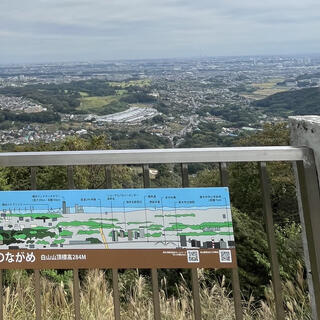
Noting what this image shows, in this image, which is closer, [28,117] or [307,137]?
[307,137]

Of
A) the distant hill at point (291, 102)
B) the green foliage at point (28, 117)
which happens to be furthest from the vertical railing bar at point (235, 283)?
the green foliage at point (28, 117)

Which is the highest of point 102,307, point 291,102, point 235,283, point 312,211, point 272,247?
point 291,102

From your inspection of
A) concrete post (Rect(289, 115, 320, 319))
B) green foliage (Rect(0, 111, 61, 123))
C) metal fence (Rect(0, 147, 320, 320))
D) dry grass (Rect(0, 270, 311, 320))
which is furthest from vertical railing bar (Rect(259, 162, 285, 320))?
green foliage (Rect(0, 111, 61, 123))

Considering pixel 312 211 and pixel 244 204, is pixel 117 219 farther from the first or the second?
pixel 244 204

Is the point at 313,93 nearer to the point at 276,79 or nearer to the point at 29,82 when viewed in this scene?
the point at 276,79

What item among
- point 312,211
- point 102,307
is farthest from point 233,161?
point 102,307

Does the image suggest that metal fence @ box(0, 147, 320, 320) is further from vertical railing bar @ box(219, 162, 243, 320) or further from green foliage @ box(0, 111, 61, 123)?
green foliage @ box(0, 111, 61, 123)
